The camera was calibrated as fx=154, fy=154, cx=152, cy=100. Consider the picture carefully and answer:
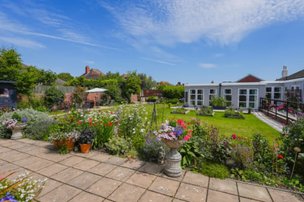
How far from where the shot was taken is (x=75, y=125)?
4.26 metres

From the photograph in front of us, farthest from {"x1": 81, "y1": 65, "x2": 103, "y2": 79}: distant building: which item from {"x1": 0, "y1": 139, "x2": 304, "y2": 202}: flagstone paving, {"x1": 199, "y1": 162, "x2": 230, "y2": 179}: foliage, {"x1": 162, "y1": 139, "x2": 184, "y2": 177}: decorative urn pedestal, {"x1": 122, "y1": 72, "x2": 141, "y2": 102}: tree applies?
{"x1": 199, "y1": 162, "x2": 230, "y2": 179}: foliage

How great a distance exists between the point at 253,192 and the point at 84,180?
2607 mm

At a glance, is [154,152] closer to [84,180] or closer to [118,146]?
[118,146]

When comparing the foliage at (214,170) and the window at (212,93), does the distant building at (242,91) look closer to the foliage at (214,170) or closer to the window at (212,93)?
the window at (212,93)

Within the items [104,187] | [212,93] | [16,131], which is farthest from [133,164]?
[212,93]

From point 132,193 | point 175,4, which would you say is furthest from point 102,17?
point 132,193

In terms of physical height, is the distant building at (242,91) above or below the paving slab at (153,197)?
above

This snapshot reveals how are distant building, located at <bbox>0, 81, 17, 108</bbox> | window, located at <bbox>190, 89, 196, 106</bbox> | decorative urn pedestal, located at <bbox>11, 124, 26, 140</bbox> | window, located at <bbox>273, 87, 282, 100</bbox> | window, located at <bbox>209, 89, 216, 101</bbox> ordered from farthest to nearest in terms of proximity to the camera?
window, located at <bbox>190, 89, 196, 106</bbox>, window, located at <bbox>209, 89, 216, 101</bbox>, window, located at <bbox>273, 87, 282, 100</bbox>, distant building, located at <bbox>0, 81, 17, 108</bbox>, decorative urn pedestal, located at <bbox>11, 124, 26, 140</bbox>

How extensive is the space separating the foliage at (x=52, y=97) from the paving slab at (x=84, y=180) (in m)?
11.8

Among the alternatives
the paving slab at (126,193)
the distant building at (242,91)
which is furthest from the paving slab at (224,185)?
the distant building at (242,91)

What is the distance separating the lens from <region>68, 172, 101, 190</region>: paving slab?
2391 mm

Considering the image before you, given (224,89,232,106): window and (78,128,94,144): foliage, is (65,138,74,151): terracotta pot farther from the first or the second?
(224,89,232,106): window

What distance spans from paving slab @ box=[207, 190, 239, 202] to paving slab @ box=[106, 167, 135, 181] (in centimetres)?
133

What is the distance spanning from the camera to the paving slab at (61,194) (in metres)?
2.06
